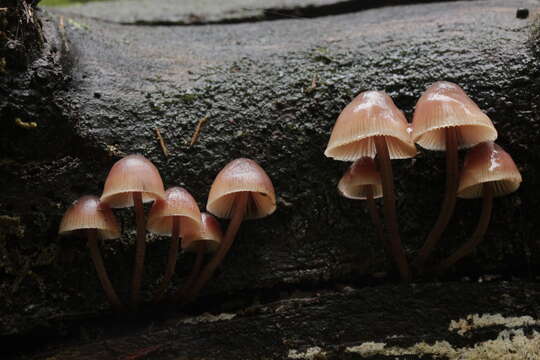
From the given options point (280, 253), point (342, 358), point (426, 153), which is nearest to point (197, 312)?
point (280, 253)

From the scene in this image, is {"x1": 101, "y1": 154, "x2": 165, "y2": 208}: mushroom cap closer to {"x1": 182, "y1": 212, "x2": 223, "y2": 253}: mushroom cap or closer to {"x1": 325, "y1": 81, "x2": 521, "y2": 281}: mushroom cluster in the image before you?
{"x1": 182, "y1": 212, "x2": 223, "y2": 253}: mushroom cap

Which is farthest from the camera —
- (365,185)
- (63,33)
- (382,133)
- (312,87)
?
(63,33)

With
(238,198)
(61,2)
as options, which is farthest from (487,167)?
(61,2)

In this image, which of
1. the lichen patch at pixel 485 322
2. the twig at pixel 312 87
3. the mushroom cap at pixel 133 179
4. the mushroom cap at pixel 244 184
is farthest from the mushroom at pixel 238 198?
the lichen patch at pixel 485 322

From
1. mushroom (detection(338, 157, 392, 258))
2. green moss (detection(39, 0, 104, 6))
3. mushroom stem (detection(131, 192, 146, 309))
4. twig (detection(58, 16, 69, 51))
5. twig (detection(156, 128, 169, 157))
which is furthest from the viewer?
green moss (detection(39, 0, 104, 6))

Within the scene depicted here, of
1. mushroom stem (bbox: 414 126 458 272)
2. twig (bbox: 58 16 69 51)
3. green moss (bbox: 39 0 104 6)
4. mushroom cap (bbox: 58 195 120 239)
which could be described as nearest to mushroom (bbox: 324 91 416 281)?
mushroom stem (bbox: 414 126 458 272)

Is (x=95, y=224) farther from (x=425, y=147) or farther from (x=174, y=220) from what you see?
(x=425, y=147)
